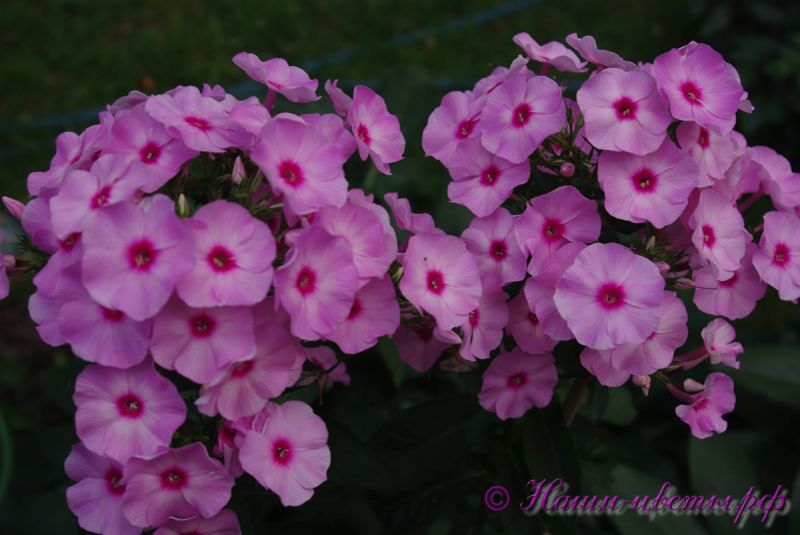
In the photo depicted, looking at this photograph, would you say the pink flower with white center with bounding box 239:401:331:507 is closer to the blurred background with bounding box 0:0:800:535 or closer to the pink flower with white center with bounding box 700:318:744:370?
the blurred background with bounding box 0:0:800:535

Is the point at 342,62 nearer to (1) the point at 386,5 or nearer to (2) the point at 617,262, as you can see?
(1) the point at 386,5

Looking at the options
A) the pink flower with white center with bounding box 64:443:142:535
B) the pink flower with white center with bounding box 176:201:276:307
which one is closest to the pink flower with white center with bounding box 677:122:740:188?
the pink flower with white center with bounding box 176:201:276:307

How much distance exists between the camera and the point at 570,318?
1.03 m

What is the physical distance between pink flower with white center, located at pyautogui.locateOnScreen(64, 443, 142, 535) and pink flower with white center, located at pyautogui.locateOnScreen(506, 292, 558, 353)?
0.53m

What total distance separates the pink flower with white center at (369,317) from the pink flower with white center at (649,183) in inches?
12.0

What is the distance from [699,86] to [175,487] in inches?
32.6

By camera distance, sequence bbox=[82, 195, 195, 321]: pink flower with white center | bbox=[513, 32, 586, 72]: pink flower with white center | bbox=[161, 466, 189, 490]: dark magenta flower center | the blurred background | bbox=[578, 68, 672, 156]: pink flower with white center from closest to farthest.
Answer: bbox=[82, 195, 195, 321]: pink flower with white center → bbox=[161, 466, 189, 490]: dark magenta flower center → bbox=[578, 68, 672, 156]: pink flower with white center → bbox=[513, 32, 586, 72]: pink flower with white center → the blurred background

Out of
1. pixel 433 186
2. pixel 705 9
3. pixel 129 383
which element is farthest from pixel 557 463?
pixel 705 9

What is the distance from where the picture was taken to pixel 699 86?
3.69ft

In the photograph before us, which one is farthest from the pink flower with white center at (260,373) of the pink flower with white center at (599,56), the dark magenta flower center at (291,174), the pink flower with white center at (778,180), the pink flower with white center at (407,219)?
the pink flower with white center at (778,180)

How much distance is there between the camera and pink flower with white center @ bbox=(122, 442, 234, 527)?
0.97m

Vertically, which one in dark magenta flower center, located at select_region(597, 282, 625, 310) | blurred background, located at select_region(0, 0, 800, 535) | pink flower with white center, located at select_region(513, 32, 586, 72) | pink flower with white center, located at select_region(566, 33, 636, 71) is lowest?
blurred background, located at select_region(0, 0, 800, 535)

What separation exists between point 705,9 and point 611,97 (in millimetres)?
2512

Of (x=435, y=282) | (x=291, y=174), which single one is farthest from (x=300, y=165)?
(x=435, y=282)
